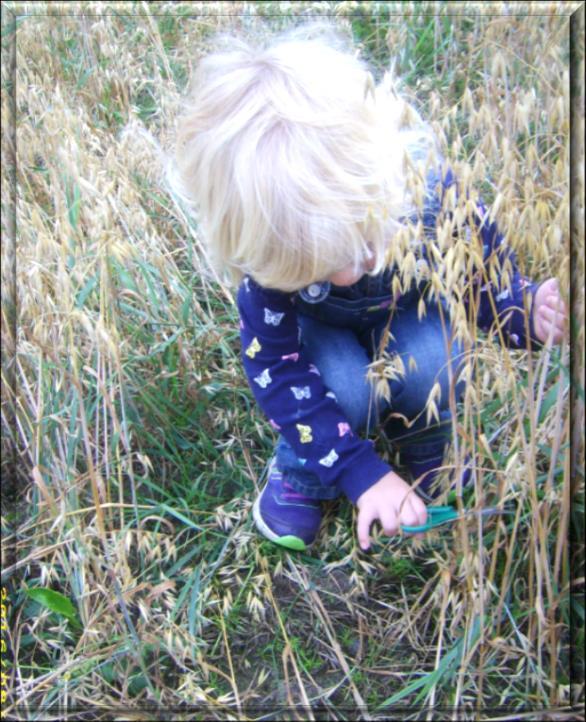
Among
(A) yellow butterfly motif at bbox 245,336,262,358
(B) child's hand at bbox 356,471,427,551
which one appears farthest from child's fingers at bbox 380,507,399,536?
(A) yellow butterfly motif at bbox 245,336,262,358

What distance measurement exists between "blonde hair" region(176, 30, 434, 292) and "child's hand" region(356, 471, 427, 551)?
0.30 m

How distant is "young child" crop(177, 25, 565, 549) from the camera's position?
3.03ft

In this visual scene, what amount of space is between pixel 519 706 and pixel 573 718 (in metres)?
0.06

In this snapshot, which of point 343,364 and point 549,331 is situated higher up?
point 549,331

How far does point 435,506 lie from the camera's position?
1.02m

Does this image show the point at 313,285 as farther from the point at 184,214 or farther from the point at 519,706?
the point at 519,706

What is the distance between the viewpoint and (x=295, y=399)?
1137 millimetres

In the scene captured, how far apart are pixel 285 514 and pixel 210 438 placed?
7.5 inches

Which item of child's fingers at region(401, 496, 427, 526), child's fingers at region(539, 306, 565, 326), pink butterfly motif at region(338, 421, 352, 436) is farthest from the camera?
pink butterfly motif at region(338, 421, 352, 436)

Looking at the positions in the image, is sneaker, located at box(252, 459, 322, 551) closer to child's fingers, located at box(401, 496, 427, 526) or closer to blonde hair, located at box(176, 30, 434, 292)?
child's fingers, located at box(401, 496, 427, 526)

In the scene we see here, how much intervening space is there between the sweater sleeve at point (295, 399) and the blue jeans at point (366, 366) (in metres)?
0.05

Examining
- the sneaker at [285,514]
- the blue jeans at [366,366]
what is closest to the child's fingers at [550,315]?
the blue jeans at [366,366]

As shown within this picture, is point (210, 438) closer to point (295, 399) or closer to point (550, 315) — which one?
point (295, 399)

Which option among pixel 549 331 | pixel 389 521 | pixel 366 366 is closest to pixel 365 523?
pixel 389 521
